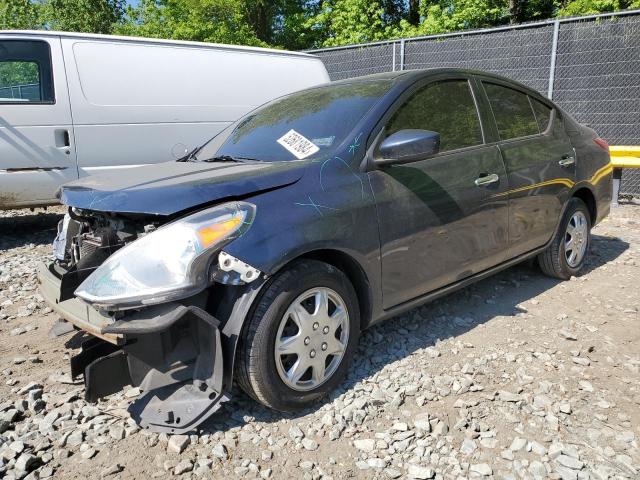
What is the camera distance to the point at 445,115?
138 inches

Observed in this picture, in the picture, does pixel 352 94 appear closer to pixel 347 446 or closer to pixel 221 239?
pixel 221 239

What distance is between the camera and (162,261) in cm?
235

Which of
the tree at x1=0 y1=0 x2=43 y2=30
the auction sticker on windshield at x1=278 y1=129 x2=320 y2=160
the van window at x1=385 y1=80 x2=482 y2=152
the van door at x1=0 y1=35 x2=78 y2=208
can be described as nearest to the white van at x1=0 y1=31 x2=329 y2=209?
the van door at x1=0 y1=35 x2=78 y2=208

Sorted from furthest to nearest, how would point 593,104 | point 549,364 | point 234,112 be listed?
1. point 593,104
2. point 234,112
3. point 549,364

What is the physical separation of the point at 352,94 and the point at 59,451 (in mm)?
2488

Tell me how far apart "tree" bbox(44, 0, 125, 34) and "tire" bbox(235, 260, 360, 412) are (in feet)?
81.8

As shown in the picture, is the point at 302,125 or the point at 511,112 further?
the point at 511,112

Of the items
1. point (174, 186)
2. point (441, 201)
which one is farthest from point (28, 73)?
point (441, 201)

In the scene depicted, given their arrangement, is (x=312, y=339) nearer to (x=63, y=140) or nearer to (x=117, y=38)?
(x=63, y=140)

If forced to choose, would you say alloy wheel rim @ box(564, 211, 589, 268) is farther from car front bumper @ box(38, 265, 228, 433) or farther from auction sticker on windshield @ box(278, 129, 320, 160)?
car front bumper @ box(38, 265, 228, 433)

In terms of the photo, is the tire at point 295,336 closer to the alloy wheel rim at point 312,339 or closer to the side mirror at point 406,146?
the alloy wheel rim at point 312,339

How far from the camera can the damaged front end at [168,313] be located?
2318mm

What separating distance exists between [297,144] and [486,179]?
1296mm

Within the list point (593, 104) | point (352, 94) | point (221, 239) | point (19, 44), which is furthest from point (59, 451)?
point (593, 104)
